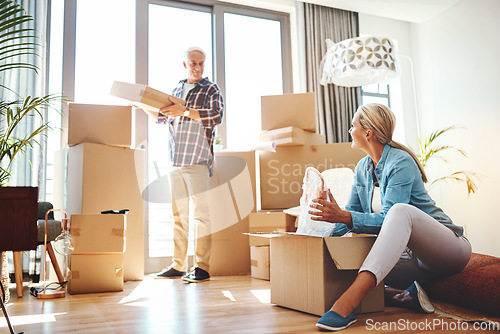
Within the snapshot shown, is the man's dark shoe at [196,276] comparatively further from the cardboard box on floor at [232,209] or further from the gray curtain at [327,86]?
the gray curtain at [327,86]

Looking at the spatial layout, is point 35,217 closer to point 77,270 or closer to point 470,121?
point 77,270

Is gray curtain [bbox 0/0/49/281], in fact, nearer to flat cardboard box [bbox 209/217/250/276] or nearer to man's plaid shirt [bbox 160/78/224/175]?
man's plaid shirt [bbox 160/78/224/175]

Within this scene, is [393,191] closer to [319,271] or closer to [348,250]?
[348,250]

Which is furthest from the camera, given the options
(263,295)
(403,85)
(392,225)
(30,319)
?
(403,85)

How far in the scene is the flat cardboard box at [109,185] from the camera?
2.62m

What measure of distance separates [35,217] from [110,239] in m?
1.11

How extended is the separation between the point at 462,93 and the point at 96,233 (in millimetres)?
3282

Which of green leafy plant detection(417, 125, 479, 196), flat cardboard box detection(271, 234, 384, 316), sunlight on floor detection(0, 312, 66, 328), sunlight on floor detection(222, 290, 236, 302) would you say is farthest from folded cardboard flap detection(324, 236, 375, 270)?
green leafy plant detection(417, 125, 479, 196)

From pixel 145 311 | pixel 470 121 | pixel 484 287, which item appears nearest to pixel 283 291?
pixel 145 311

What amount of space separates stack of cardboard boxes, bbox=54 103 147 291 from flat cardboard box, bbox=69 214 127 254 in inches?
10.7

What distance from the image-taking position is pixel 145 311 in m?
1.79

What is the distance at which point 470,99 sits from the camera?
12.7ft

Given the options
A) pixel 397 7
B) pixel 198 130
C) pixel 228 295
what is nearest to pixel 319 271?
pixel 228 295

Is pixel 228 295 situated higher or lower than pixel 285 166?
lower
